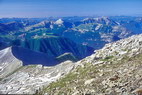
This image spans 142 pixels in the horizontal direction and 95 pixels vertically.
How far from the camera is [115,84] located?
163 feet

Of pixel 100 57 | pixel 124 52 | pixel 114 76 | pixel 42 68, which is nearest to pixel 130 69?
pixel 114 76

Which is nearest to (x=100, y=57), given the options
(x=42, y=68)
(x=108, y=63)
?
(x=108, y=63)

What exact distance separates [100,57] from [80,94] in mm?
41527

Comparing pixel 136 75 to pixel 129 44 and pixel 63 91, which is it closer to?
pixel 63 91

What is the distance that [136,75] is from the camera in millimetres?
51812

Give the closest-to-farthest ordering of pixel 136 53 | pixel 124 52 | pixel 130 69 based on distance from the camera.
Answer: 1. pixel 130 69
2. pixel 136 53
3. pixel 124 52

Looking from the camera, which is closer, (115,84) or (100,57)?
(115,84)

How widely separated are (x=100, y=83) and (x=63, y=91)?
34.5ft

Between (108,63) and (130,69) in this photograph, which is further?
(108,63)

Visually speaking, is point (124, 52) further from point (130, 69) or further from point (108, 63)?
point (130, 69)

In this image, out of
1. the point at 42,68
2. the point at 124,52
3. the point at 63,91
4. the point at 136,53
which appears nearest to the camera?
the point at 63,91

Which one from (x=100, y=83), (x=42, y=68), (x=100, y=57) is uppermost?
(x=100, y=83)

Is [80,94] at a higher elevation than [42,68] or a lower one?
higher

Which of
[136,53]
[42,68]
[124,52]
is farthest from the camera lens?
[42,68]
